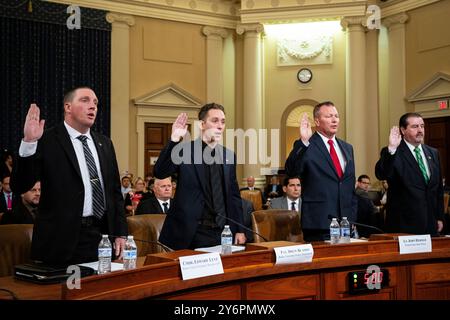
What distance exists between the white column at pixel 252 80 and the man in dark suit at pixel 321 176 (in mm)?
8809

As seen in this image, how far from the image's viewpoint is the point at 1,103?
34.2ft

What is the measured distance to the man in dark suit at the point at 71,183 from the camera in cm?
244

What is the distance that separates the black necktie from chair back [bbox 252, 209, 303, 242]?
4.59ft

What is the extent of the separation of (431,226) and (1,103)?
29.8ft

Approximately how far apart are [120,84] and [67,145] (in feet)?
30.6

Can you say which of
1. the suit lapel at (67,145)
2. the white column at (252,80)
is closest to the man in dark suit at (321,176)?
the suit lapel at (67,145)

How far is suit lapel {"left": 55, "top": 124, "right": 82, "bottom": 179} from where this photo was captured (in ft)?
8.46

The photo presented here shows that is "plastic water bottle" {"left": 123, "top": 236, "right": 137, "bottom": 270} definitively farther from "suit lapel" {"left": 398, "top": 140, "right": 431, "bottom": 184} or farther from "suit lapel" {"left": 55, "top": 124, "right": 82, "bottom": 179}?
"suit lapel" {"left": 398, "top": 140, "right": 431, "bottom": 184}

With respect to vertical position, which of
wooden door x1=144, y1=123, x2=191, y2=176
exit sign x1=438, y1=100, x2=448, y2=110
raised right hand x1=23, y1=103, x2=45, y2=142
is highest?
exit sign x1=438, y1=100, x2=448, y2=110

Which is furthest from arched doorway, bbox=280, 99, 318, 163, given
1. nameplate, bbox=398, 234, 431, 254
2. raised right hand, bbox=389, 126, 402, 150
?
nameplate, bbox=398, 234, 431, 254

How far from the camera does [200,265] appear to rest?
212cm

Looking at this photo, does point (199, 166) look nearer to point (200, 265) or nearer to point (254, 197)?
point (200, 265)

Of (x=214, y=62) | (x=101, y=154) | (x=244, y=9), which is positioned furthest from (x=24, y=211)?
(x=244, y=9)
